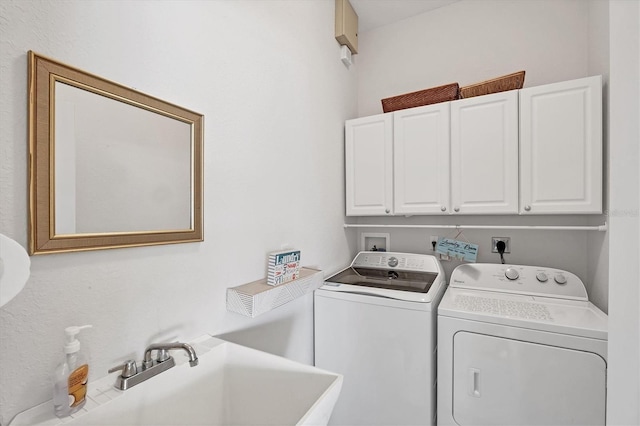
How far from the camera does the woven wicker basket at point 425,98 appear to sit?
1952 millimetres

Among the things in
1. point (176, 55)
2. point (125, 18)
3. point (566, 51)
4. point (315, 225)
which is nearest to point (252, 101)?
point (176, 55)

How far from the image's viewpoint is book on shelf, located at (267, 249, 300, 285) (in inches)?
53.5

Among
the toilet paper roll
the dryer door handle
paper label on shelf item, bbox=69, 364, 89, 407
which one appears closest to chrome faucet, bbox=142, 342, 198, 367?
paper label on shelf item, bbox=69, 364, 89, 407

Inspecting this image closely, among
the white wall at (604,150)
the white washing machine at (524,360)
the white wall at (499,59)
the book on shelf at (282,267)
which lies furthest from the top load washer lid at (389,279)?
the white wall at (604,150)

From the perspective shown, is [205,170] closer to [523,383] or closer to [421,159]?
[421,159]

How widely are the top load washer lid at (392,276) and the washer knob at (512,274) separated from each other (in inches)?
15.9

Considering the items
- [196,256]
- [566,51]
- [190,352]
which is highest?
[566,51]

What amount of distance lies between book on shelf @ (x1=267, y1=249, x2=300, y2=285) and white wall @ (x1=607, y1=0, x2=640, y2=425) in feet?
3.72

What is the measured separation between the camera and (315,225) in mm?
1917

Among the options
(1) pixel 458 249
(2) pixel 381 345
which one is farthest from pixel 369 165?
(2) pixel 381 345

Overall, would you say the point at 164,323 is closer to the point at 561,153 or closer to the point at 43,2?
the point at 43,2

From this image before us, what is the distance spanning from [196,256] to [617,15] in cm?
128

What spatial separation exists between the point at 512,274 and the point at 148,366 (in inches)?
81.9

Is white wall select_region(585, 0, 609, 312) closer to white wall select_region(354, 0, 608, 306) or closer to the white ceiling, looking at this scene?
white wall select_region(354, 0, 608, 306)
